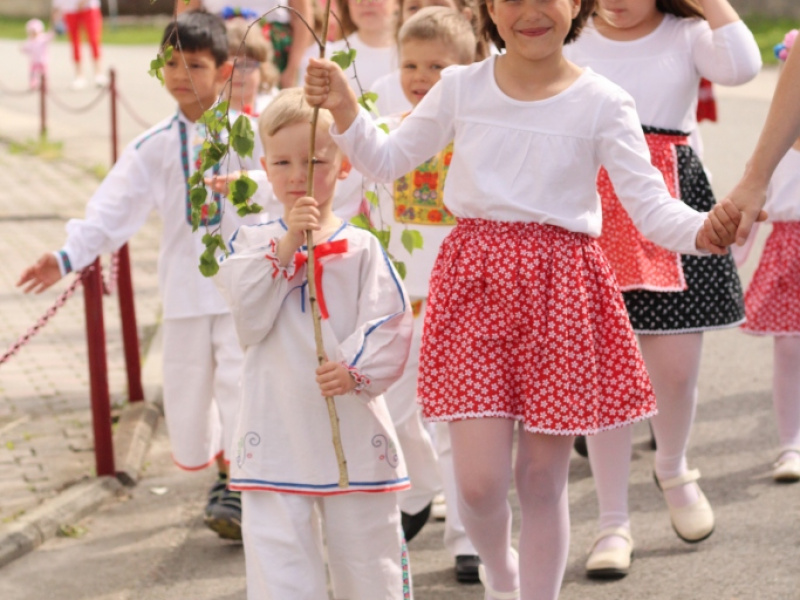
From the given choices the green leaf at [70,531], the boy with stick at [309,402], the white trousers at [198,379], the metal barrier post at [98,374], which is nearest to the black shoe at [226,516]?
the white trousers at [198,379]

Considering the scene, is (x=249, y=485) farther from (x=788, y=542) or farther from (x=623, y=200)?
(x=788, y=542)

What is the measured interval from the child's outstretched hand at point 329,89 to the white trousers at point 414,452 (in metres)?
1.38

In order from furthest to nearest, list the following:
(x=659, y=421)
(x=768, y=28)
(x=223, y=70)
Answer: (x=768, y=28) < (x=223, y=70) < (x=659, y=421)

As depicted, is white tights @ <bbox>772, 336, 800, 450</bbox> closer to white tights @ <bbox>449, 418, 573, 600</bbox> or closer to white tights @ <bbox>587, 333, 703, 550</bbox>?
white tights @ <bbox>587, 333, 703, 550</bbox>

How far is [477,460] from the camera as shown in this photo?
3.55 metres

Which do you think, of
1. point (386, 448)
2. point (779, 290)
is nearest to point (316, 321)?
point (386, 448)

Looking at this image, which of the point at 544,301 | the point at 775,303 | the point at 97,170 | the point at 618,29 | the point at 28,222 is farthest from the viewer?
the point at 97,170

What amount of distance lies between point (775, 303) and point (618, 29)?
148 cm

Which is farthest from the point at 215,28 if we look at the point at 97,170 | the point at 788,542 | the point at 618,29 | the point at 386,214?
the point at 97,170

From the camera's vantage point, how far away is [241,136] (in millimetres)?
3639

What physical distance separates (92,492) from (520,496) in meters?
2.21

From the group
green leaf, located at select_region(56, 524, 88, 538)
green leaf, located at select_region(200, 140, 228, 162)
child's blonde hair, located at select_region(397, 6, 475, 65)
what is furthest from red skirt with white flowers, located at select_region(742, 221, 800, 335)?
green leaf, located at select_region(56, 524, 88, 538)

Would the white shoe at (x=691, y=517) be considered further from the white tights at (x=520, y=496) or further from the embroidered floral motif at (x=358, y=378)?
the embroidered floral motif at (x=358, y=378)

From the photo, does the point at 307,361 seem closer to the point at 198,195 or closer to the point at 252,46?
the point at 198,195
